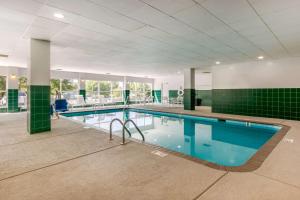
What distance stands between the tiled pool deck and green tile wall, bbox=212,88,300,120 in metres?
3.78

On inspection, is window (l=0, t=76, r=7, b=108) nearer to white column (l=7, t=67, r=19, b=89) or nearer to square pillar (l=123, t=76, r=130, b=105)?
white column (l=7, t=67, r=19, b=89)

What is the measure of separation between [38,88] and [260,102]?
7560 mm

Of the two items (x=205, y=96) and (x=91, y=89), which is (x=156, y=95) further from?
(x=91, y=89)

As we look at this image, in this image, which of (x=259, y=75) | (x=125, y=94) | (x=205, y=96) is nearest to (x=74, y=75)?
(x=125, y=94)

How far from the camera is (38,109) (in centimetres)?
410

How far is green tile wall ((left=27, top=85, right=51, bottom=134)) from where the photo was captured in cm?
399

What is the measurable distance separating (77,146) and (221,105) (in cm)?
674

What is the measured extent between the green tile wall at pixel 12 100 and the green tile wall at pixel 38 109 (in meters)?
5.70

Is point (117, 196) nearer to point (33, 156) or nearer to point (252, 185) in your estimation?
point (252, 185)

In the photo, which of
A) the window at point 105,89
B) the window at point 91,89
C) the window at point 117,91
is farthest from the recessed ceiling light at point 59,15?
the window at point 117,91

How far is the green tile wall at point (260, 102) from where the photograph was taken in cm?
596

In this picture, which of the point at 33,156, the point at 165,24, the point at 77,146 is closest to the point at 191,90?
the point at 165,24

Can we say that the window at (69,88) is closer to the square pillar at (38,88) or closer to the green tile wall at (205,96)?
the square pillar at (38,88)

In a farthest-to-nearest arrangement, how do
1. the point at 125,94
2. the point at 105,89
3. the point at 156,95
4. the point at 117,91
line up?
1. the point at 156,95
2. the point at 125,94
3. the point at 117,91
4. the point at 105,89
